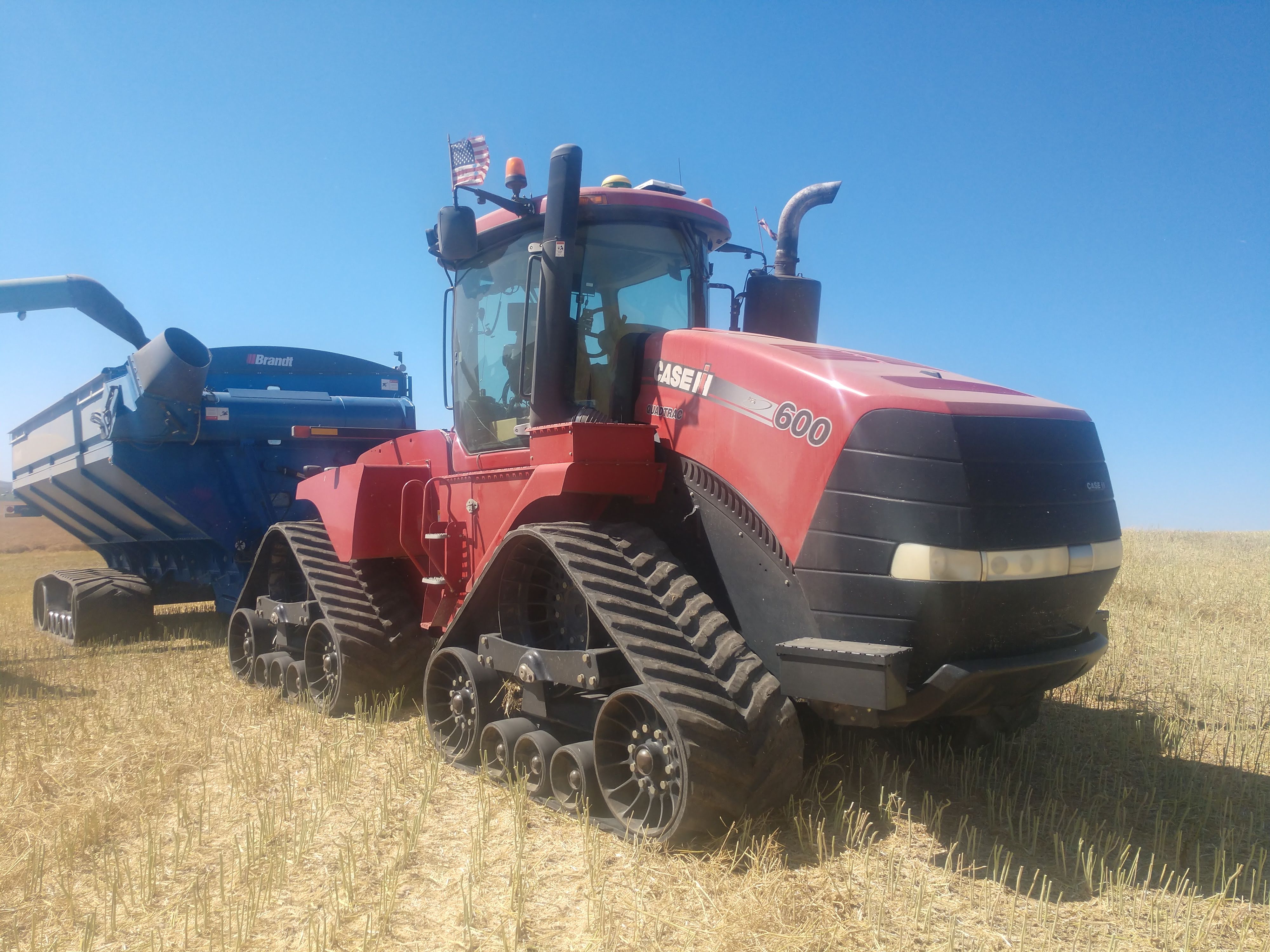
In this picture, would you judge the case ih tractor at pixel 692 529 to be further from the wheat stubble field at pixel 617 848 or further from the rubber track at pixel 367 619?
the wheat stubble field at pixel 617 848

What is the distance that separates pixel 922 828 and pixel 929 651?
2.96 feet

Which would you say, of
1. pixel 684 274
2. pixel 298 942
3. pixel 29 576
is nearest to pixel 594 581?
pixel 298 942

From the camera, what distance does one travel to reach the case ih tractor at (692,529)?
10.6ft

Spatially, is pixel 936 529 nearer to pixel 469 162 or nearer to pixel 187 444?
pixel 469 162

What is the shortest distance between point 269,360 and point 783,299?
6.37 meters

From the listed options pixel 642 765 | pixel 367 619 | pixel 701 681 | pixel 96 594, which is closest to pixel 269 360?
pixel 96 594

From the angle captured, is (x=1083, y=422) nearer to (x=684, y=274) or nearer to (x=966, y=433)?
(x=966, y=433)

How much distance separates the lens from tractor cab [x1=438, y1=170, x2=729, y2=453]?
454 centimetres

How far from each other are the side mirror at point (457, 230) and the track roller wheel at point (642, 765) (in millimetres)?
2301

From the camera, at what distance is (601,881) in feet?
10.4

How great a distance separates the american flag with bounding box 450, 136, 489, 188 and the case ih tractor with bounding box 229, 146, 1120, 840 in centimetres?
18

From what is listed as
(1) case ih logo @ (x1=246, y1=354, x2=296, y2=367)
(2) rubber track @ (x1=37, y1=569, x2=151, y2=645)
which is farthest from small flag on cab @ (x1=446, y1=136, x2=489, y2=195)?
(2) rubber track @ (x1=37, y1=569, x2=151, y2=645)

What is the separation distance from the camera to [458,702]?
4809 mm

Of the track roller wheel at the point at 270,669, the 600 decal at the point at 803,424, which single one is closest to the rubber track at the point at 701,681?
the 600 decal at the point at 803,424
